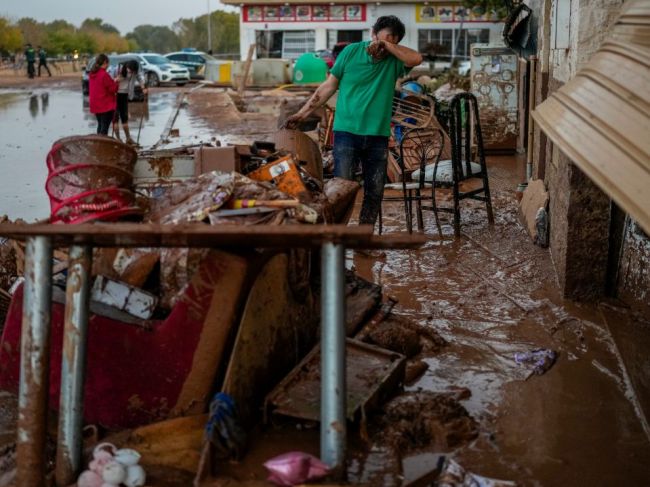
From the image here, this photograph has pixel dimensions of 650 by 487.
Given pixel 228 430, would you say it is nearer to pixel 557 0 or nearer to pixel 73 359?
pixel 73 359

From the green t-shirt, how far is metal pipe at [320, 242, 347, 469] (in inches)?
145

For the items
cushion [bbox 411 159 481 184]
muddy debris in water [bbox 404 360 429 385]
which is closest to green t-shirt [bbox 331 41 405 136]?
cushion [bbox 411 159 481 184]

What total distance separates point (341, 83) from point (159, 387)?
3.68 m

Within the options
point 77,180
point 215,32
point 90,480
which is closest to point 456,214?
point 77,180

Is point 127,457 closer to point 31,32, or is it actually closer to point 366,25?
point 366,25

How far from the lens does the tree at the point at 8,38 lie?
6981 cm

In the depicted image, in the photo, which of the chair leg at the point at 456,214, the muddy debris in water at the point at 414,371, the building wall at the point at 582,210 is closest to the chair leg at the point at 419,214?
the chair leg at the point at 456,214

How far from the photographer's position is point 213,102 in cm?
2677

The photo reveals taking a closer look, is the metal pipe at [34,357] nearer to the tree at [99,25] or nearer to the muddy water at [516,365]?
the muddy water at [516,365]

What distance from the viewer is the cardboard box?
492 cm

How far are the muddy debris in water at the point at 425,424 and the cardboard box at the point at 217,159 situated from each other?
1693mm

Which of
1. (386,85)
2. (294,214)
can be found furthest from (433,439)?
(386,85)

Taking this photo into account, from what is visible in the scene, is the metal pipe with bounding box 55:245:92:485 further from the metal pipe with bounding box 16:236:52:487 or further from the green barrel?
the green barrel

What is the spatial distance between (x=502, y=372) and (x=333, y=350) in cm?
173
